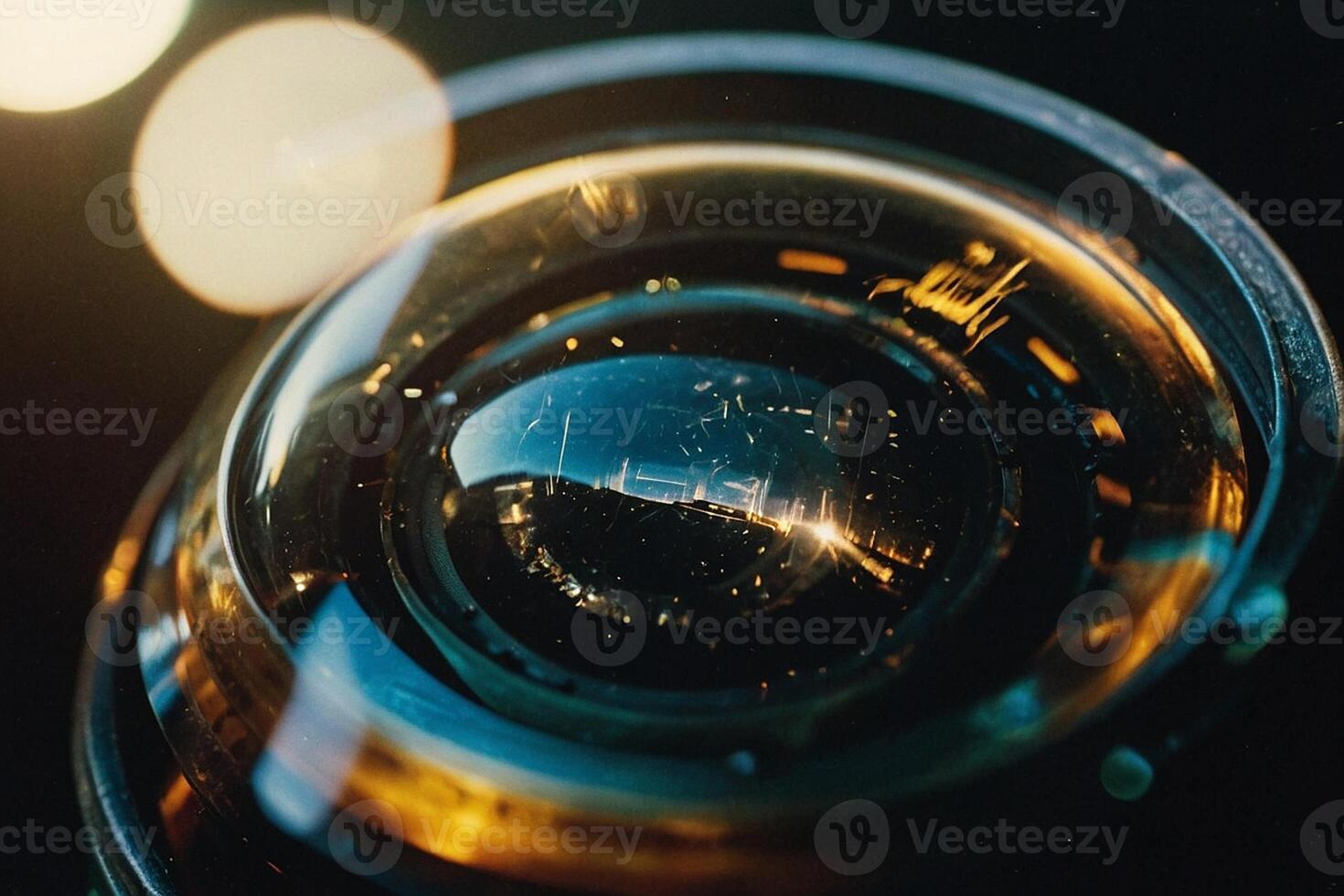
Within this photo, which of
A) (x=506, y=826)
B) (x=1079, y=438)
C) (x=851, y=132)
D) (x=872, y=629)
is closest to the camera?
(x=506, y=826)

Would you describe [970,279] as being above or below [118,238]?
above

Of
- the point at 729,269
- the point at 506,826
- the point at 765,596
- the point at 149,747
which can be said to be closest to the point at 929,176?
the point at 729,269

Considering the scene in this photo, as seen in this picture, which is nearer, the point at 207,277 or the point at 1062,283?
the point at 1062,283

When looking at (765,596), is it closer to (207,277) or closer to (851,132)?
(851,132)

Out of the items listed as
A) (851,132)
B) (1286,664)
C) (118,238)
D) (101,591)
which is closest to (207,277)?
(118,238)

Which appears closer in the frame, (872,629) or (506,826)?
(506,826)

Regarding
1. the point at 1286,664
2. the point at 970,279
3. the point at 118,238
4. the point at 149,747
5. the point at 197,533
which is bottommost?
the point at 149,747

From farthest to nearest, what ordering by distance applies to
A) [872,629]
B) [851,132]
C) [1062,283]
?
[851,132], [1062,283], [872,629]

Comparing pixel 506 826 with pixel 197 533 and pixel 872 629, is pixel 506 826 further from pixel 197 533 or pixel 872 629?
pixel 197 533

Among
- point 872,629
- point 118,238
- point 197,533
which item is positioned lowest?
point 197,533
